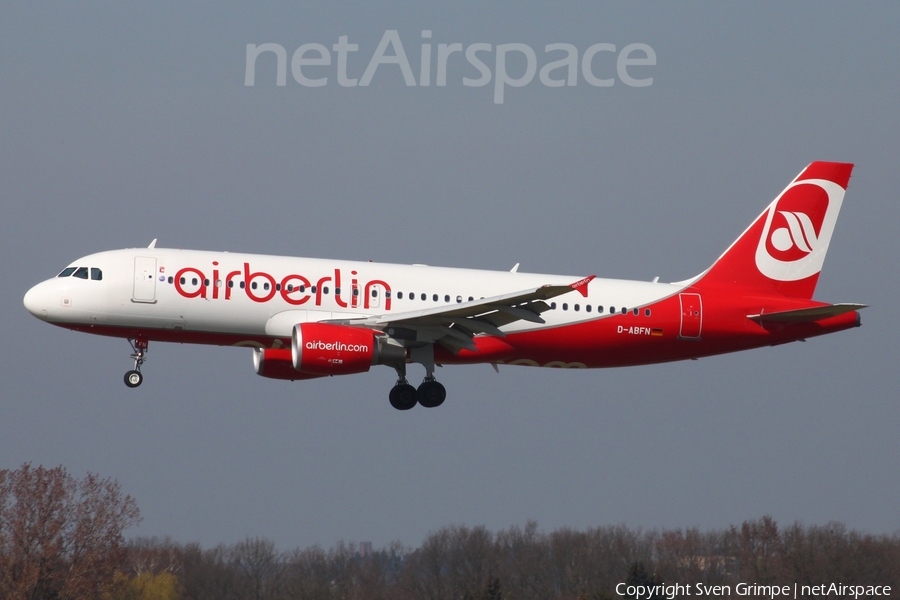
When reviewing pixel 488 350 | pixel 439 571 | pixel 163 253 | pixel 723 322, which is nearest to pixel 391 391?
pixel 488 350

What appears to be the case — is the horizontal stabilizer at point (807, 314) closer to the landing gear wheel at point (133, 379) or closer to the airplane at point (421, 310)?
the airplane at point (421, 310)

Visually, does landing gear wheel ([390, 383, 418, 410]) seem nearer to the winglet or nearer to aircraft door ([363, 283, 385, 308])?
aircraft door ([363, 283, 385, 308])

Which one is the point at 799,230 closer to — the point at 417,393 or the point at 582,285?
the point at 582,285

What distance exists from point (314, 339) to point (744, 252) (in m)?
16.2

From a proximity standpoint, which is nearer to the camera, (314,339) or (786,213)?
(314,339)

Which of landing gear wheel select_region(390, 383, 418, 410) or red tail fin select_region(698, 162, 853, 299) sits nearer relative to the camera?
landing gear wheel select_region(390, 383, 418, 410)

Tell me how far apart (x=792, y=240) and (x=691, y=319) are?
5869 millimetres

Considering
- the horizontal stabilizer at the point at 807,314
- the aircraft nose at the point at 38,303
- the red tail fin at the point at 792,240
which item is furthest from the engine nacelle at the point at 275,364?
the horizontal stabilizer at the point at 807,314

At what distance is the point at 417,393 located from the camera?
40.3 m

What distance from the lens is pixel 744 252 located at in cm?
4356

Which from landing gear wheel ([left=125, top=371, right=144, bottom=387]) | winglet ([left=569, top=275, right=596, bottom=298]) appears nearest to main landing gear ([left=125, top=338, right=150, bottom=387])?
landing gear wheel ([left=125, top=371, right=144, bottom=387])

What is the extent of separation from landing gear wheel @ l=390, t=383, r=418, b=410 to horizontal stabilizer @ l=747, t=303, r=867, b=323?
457 inches

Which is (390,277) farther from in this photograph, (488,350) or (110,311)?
(110,311)

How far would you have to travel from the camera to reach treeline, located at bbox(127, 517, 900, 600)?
6912 cm
